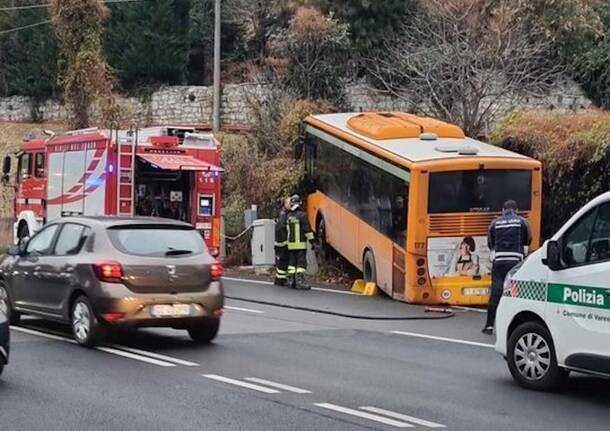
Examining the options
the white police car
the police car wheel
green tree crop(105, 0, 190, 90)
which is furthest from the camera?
green tree crop(105, 0, 190, 90)

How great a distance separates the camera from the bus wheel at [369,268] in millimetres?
20539

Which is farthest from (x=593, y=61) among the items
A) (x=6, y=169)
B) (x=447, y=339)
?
(x=447, y=339)

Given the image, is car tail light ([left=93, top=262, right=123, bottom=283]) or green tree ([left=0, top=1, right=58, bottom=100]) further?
green tree ([left=0, top=1, right=58, bottom=100])

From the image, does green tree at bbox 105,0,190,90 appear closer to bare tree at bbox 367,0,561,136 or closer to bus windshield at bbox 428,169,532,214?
bare tree at bbox 367,0,561,136

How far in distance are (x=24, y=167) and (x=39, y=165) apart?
937 millimetres

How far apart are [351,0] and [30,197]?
50.7ft

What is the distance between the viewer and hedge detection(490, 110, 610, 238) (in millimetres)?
20469

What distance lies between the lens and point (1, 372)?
10.3 meters

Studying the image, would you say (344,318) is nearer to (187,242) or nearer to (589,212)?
(187,242)

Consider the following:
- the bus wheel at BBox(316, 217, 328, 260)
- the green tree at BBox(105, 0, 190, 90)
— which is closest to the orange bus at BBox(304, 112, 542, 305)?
the bus wheel at BBox(316, 217, 328, 260)

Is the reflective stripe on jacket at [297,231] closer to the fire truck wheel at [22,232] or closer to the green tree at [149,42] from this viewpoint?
the fire truck wheel at [22,232]

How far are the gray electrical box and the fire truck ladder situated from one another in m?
4.06

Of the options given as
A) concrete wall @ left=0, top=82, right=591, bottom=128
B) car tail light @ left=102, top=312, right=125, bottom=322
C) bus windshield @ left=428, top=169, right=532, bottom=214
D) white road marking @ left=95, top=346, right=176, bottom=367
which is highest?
A: concrete wall @ left=0, top=82, right=591, bottom=128

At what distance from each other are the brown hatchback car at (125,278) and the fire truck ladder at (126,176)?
824cm
